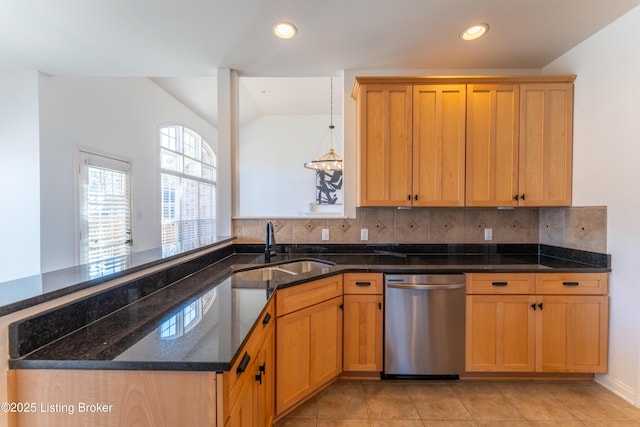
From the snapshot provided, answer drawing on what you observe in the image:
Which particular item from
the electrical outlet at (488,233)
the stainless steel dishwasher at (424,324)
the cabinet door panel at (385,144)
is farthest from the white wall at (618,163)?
the cabinet door panel at (385,144)

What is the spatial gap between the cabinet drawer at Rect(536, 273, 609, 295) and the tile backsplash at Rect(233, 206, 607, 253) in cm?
58

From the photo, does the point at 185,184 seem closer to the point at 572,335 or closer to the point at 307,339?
the point at 307,339

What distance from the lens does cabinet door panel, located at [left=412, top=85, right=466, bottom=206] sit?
91.1 inches

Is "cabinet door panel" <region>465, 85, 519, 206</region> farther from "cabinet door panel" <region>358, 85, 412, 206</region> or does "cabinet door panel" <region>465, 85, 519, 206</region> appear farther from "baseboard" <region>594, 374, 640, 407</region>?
"baseboard" <region>594, 374, 640, 407</region>

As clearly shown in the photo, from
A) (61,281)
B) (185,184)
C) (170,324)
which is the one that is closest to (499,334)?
(170,324)

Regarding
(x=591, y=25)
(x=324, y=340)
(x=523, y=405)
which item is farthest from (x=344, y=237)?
(x=591, y=25)

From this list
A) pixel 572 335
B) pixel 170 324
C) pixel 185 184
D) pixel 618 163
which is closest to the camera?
pixel 170 324

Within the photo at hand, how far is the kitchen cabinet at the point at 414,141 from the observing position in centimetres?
231

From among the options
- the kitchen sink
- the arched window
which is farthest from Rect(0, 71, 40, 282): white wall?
the kitchen sink

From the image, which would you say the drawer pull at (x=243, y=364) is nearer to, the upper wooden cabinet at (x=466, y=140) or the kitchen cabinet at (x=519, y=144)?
the upper wooden cabinet at (x=466, y=140)

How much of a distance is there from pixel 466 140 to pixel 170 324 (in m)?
2.40

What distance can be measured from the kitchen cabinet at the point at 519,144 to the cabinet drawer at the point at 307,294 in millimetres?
1326

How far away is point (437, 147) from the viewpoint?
91.2 inches

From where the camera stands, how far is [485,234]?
2.61m
